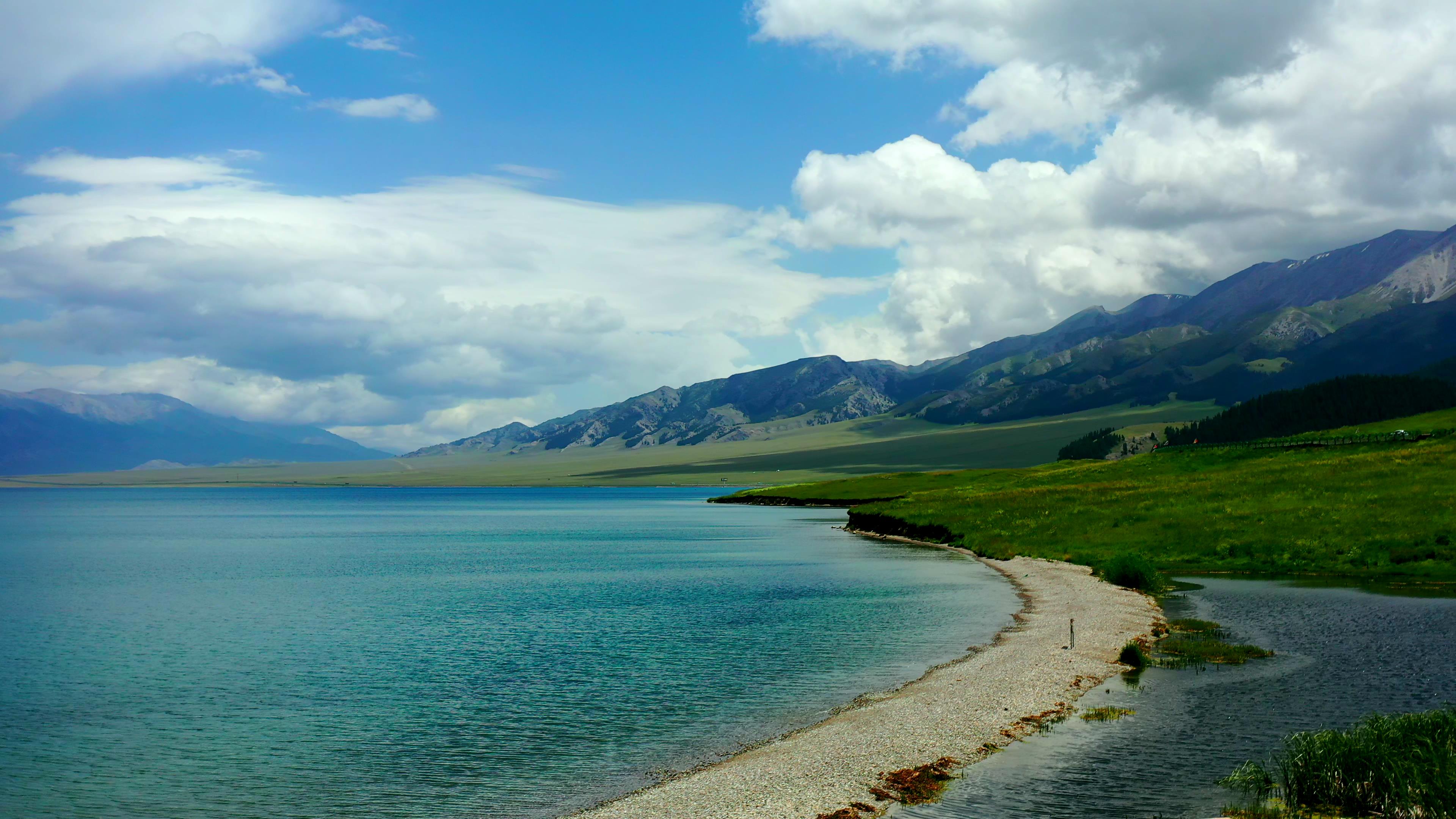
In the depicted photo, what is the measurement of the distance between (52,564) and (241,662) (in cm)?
7247

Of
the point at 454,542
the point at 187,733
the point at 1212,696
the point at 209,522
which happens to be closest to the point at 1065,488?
the point at 454,542

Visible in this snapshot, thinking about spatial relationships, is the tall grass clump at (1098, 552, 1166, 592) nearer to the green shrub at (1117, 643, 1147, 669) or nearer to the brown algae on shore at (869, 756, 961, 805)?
the green shrub at (1117, 643, 1147, 669)

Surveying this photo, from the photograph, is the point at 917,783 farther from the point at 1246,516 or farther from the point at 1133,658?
the point at 1246,516

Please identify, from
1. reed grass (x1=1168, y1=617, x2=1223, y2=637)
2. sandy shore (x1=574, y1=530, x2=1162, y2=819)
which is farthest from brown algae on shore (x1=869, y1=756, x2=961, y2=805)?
reed grass (x1=1168, y1=617, x2=1223, y2=637)

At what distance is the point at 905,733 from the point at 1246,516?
63872mm

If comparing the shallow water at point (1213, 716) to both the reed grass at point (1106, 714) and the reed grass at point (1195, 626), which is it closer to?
the reed grass at point (1106, 714)

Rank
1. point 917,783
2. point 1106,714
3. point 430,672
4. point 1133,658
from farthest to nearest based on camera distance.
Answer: point 430,672, point 1133,658, point 1106,714, point 917,783

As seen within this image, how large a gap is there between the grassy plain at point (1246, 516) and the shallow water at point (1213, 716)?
1993 cm

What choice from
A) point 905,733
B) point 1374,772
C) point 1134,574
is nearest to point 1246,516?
point 1134,574

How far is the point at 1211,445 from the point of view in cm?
13412

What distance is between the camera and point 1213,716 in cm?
2955

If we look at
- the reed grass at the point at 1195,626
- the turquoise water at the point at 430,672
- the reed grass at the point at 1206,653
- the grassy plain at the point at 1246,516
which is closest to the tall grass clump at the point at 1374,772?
the turquoise water at the point at 430,672

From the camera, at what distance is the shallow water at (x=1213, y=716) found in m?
22.2

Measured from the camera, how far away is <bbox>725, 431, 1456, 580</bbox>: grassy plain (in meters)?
65.8
